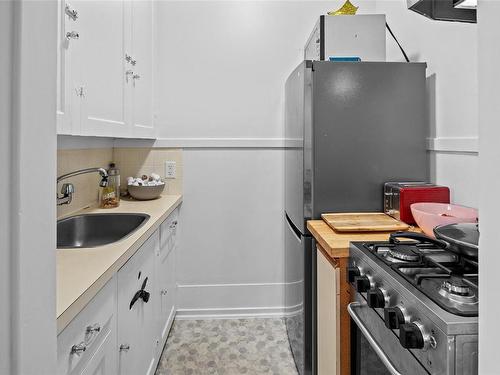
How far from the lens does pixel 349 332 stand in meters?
1.28

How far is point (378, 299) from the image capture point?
983 mm

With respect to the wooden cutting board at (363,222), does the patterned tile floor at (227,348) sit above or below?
below

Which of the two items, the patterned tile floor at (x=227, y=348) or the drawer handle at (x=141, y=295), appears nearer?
the drawer handle at (x=141, y=295)

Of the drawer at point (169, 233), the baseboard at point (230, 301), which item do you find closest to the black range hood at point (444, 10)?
the drawer at point (169, 233)

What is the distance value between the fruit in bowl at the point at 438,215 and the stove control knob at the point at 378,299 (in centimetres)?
57

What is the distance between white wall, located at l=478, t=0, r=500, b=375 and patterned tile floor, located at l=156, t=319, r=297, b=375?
176 cm

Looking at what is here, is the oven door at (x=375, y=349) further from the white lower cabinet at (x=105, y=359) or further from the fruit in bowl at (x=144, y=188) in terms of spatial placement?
the fruit in bowl at (x=144, y=188)

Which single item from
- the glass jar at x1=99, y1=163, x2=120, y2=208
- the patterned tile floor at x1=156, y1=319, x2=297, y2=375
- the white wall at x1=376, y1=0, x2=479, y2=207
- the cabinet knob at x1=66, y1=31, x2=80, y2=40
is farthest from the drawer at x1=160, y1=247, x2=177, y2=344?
the white wall at x1=376, y1=0, x2=479, y2=207

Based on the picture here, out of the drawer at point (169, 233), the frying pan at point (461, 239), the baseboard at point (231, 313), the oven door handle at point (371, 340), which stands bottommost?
the baseboard at point (231, 313)

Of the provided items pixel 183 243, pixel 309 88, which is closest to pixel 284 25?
pixel 309 88

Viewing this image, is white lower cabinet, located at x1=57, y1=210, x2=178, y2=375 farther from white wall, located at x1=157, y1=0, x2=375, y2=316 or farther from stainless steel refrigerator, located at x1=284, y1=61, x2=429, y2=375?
stainless steel refrigerator, located at x1=284, y1=61, x2=429, y2=375

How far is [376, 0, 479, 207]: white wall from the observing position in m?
1.63

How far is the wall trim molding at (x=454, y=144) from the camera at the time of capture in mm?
1617

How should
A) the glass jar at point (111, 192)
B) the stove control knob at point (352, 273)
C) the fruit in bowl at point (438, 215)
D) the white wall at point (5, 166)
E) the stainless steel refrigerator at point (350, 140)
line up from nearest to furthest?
the white wall at point (5, 166)
the stove control knob at point (352, 273)
the fruit in bowl at point (438, 215)
the stainless steel refrigerator at point (350, 140)
the glass jar at point (111, 192)
